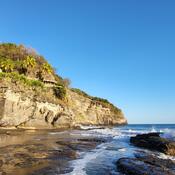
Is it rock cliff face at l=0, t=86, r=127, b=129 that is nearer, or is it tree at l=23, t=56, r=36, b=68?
rock cliff face at l=0, t=86, r=127, b=129

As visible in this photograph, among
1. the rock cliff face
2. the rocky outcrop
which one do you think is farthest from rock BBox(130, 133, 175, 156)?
the rock cliff face

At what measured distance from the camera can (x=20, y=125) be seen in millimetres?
45812

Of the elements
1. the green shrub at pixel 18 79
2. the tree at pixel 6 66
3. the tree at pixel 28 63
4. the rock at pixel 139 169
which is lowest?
the rock at pixel 139 169

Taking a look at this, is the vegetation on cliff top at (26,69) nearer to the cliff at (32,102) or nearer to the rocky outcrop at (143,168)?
the cliff at (32,102)

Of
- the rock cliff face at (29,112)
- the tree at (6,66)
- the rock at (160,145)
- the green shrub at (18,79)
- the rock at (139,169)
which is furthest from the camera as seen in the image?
the tree at (6,66)

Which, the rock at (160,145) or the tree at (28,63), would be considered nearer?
the rock at (160,145)

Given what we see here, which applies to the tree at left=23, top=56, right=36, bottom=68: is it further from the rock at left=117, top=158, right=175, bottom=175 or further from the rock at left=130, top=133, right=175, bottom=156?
the rock at left=117, top=158, right=175, bottom=175

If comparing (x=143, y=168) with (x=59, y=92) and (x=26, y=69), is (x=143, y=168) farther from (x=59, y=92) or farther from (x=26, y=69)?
(x=26, y=69)

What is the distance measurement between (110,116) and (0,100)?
7360 centimetres

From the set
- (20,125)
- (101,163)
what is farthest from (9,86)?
(101,163)

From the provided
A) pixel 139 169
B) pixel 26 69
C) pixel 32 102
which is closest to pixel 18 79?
pixel 32 102

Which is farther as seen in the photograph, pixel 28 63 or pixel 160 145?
pixel 28 63

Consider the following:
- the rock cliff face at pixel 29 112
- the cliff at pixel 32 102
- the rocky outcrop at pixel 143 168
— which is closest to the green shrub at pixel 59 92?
the cliff at pixel 32 102

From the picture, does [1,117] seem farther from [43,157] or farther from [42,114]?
[43,157]
